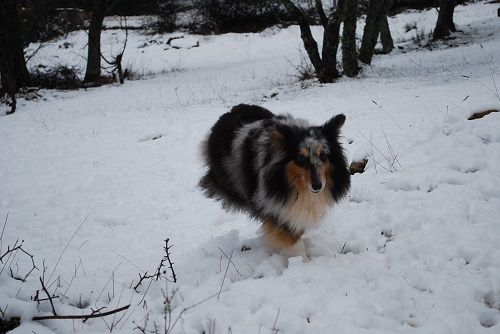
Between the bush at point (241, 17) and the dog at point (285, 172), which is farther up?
the bush at point (241, 17)

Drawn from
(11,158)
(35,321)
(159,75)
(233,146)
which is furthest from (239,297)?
(159,75)

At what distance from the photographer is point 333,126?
357 centimetres

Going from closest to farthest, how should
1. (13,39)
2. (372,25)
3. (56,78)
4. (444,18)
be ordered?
(372,25)
(13,39)
(56,78)
(444,18)

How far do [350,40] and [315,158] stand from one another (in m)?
9.76

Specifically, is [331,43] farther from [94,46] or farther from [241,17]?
[241,17]

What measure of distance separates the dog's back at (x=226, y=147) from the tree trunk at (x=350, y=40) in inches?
331

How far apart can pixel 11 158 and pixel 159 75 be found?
1127cm

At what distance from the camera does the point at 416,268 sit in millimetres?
3242

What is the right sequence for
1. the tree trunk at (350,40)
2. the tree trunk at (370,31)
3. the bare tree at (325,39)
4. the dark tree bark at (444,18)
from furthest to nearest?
1. the dark tree bark at (444,18)
2. the tree trunk at (370,31)
3. the bare tree at (325,39)
4. the tree trunk at (350,40)

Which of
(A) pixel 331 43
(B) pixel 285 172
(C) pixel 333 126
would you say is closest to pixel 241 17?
(A) pixel 331 43

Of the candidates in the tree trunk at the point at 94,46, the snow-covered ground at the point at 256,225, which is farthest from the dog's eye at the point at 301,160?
the tree trunk at the point at 94,46

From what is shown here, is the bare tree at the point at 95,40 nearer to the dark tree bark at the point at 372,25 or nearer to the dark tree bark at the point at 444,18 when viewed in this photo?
the dark tree bark at the point at 372,25

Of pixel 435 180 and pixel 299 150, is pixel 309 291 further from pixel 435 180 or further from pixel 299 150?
pixel 435 180

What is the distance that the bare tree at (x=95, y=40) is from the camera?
57.6ft
